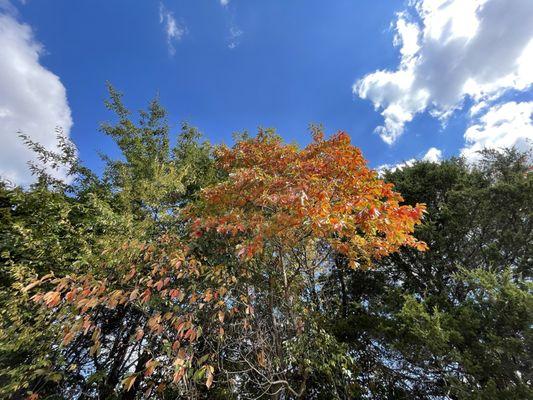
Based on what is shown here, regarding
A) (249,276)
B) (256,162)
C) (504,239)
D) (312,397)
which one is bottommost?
(312,397)

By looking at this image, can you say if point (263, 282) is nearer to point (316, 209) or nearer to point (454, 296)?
point (316, 209)

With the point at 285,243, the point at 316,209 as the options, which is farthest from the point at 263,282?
the point at 316,209

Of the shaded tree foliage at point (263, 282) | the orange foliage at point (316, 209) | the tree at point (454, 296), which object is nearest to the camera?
the orange foliage at point (316, 209)

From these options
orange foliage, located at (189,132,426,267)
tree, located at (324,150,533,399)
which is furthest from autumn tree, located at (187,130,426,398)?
tree, located at (324,150,533,399)

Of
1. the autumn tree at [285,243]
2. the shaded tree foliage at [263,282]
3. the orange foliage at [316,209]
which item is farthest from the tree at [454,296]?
the orange foliage at [316,209]

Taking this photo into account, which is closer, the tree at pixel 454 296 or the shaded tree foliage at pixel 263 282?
the shaded tree foliage at pixel 263 282

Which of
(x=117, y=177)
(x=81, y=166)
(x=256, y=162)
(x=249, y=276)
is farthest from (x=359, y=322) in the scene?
(x=81, y=166)

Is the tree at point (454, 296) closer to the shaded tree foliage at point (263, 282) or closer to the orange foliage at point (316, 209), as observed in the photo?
the shaded tree foliage at point (263, 282)

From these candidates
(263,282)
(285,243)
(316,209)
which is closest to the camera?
(316,209)

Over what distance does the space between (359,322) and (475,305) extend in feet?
6.14

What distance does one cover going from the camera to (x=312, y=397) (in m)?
4.93

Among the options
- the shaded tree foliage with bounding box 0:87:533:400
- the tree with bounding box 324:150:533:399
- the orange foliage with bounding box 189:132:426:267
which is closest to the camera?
the orange foliage with bounding box 189:132:426:267

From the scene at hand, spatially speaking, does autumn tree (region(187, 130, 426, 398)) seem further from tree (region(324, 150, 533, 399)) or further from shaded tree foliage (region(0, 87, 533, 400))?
tree (region(324, 150, 533, 399))

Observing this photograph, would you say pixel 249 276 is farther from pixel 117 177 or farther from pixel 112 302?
pixel 117 177
